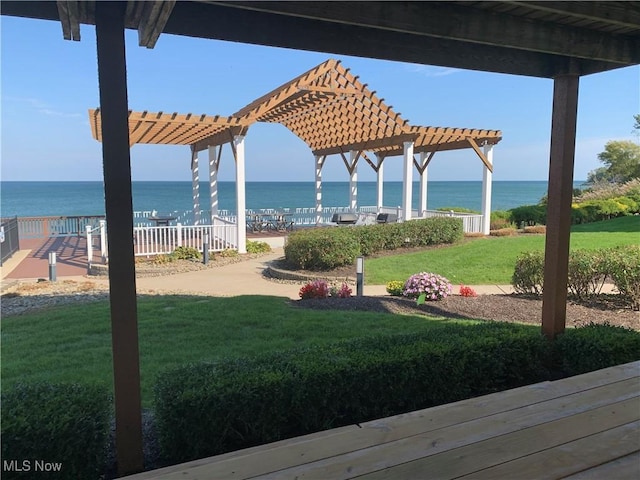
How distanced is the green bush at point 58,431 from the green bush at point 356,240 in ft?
25.3

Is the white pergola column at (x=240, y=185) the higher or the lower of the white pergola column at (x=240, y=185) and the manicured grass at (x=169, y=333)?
the higher

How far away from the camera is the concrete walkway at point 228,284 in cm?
822

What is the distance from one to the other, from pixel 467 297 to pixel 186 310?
13.9 feet

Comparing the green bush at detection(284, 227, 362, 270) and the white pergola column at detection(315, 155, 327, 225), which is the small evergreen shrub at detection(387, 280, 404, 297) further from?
the white pergola column at detection(315, 155, 327, 225)

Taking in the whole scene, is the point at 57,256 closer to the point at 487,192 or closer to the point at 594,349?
the point at 594,349

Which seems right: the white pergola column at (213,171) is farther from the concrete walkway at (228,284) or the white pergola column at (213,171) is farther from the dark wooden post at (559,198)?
the dark wooden post at (559,198)

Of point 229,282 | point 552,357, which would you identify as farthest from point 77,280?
point 552,357

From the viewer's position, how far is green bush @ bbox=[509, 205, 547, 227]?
18.5 m

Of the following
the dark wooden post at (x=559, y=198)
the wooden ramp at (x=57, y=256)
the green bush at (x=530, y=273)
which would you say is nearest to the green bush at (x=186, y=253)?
the wooden ramp at (x=57, y=256)

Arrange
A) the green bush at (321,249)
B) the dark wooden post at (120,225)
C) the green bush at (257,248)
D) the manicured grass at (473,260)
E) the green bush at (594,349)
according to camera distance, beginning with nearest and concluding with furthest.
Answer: the dark wooden post at (120,225)
the green bush at (594,349)
the manicured grass at (473,260)
the green bush at (321,249)
the green bush at (257,248)

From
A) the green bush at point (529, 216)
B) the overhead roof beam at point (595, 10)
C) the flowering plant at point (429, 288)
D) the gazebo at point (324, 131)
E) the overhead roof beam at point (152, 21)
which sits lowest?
the flowering plant at point (429, 288)

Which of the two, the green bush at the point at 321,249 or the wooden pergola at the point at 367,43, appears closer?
the wooden pergola at the point at 367,43

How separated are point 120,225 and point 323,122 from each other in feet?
56.3

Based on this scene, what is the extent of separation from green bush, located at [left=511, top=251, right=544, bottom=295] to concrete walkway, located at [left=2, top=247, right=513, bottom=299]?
667mm
